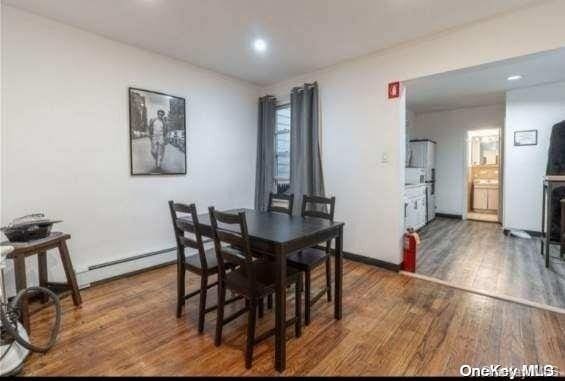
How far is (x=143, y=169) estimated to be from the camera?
3182 millimetres

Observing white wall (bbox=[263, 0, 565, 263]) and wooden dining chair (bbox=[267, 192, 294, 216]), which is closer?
white wall (bbox=[263, 0, 565, 263])

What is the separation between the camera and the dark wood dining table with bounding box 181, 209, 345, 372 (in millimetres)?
1681

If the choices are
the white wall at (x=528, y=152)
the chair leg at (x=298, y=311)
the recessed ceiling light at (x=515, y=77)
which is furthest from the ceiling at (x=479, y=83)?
the chair leg at (x=298, y=311)

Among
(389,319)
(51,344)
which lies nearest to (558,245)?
(389,319)

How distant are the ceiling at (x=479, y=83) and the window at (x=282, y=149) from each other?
1.85 metres

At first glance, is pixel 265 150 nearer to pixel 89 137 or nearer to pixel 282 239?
pixel 89 137

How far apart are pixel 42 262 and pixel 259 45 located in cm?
299

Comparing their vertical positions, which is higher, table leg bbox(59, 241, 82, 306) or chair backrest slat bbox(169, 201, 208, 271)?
chair backrest slat bbox(169, 201, 208, 271)

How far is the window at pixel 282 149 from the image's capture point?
4.44 m

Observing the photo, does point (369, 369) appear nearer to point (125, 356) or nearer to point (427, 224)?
point (125, 356)

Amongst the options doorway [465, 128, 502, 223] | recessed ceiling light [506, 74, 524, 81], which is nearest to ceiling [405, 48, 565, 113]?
recessed ceiling light [506, 74, 524, 81]

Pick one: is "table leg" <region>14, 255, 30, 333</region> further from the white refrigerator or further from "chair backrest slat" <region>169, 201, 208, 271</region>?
the white refrigerator

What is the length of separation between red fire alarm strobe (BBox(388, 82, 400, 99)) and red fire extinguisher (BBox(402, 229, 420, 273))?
1571 millimetres

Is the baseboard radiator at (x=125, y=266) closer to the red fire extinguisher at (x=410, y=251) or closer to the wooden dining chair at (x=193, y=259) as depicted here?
the wooden dining chair at (x=193, y=259)
